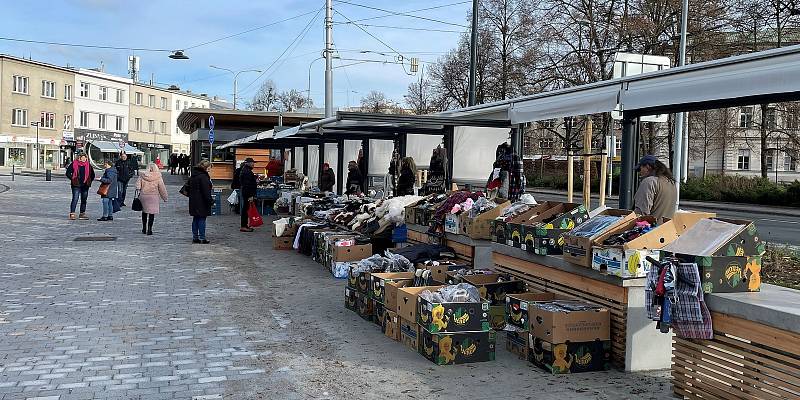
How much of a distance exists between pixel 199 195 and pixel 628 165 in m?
8.24

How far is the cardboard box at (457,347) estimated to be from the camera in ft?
20.2

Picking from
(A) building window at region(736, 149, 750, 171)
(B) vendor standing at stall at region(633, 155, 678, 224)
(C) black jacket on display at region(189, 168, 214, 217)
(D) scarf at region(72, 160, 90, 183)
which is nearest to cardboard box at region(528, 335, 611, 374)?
(B) vendor standing at stall at region(633, 155, 678, 224)

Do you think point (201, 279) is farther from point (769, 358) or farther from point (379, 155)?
point (379, 155)

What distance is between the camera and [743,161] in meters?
60.0

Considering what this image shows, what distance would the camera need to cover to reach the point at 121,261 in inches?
465

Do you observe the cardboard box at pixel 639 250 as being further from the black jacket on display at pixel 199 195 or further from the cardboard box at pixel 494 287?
the black jacket on display at pixel 199 195

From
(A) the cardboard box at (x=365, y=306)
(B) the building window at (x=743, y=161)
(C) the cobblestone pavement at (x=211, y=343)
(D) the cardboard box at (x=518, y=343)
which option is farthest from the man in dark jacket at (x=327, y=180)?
(B) the building window at (x=743, y=161)

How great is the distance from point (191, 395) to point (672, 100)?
5.59m

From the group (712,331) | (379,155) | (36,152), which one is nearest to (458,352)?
(712,331)

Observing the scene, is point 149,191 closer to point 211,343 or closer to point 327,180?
point 327,180

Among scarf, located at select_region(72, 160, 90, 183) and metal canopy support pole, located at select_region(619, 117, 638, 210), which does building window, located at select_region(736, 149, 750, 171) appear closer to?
scarf, located at select_region(72, 160, 90, 183)

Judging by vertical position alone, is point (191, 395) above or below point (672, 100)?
below

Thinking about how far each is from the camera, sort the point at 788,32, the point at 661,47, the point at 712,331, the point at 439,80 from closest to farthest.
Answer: the point at 712,331
the point at 788,32
the point at 661,47
the point at 439,80

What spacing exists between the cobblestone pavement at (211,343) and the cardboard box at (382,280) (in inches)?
13.6
